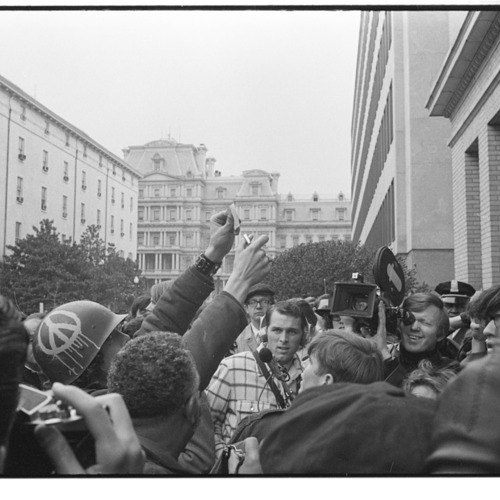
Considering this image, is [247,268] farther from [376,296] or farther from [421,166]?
[421,166]

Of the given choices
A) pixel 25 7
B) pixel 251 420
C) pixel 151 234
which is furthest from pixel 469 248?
pixel 151 234

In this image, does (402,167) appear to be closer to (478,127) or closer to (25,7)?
(478,127)

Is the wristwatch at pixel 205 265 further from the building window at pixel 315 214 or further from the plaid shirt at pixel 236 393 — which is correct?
the building window at pixel 315 214

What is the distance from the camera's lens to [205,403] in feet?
9.45

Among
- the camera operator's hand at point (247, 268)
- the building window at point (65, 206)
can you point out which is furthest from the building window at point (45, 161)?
the camera operator's hand at point (247, 268)

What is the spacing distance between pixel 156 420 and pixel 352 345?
824 mm

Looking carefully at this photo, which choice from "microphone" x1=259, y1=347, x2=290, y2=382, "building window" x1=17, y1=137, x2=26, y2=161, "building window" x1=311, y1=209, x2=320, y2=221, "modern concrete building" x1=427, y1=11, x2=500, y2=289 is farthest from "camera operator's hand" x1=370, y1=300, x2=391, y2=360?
"building window" x1=17, y1=137, x2=26, y2=161

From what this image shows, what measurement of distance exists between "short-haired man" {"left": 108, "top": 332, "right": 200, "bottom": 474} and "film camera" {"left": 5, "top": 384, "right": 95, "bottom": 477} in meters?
0.33

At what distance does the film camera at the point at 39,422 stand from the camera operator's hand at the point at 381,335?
213 centimetres

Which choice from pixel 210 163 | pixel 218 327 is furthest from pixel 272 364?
pixel 210 163

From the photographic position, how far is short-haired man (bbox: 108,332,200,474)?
188 cm

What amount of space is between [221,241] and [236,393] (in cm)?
126

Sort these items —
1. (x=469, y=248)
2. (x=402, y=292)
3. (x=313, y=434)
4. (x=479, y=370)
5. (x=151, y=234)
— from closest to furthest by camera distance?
(x=479, y=370)
(x=313, y=434)
(x=402, y=292)
(x=469, y=248)
(x=151, y=234)

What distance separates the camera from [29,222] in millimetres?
36938
